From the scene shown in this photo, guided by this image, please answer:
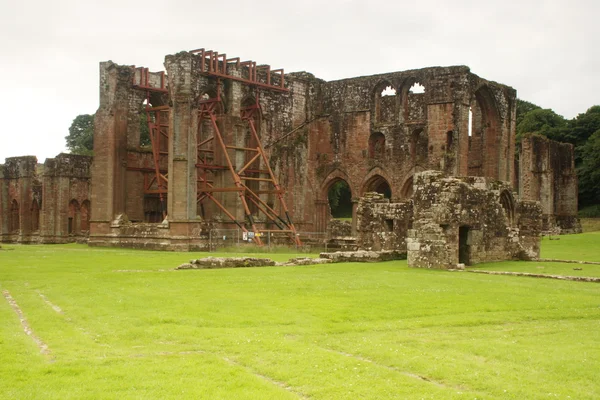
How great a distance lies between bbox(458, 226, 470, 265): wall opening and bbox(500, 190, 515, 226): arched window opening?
3.25m

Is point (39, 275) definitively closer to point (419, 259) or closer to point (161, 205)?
point (419, 259)

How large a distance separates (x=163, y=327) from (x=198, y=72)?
963 inches

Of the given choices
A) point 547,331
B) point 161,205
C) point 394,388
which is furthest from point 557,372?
point 161,205

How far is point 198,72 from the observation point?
3344cm

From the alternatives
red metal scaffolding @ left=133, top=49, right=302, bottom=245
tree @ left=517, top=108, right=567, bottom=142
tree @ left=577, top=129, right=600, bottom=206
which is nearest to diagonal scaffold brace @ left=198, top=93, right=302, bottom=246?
red metal scaffolding @ left=133, top=49, right=302, bottom=245

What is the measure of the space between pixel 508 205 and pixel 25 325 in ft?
61.0

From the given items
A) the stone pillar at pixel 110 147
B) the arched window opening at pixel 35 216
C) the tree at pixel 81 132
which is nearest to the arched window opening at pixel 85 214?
the arched window opening at pixel 35 216

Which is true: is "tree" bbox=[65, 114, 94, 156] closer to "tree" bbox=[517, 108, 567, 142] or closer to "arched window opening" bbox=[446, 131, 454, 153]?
"tree" bbox=[517, 108, 567, 142]

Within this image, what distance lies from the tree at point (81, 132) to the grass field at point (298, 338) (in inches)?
2131

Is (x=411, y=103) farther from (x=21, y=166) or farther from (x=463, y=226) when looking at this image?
(x=21, y=166)

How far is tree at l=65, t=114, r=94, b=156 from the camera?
68875mm

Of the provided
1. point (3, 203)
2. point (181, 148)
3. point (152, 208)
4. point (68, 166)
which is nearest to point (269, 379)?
point (181, 148)

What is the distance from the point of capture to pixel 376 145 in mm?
39719

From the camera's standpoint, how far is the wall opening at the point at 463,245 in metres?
22.1
